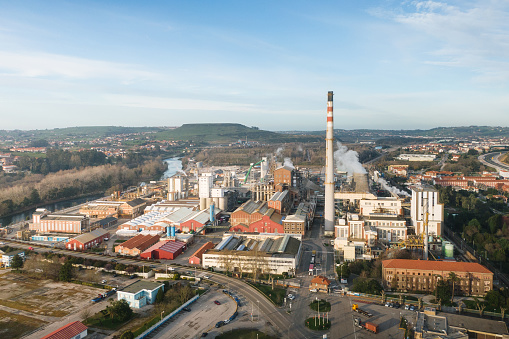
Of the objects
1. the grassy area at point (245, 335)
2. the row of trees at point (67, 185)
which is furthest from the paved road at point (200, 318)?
the row of trees at point (67, 185)

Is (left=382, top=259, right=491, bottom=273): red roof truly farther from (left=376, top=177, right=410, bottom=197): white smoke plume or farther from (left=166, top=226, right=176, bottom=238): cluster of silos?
(left=376, top=177, right=410, bottom=197): white smoke plume

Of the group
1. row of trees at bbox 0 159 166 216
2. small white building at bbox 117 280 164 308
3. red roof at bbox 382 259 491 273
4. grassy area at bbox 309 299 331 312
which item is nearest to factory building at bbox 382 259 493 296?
red roof at bbox 382 259 491 273

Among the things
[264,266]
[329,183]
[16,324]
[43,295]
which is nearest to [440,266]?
[264,266]

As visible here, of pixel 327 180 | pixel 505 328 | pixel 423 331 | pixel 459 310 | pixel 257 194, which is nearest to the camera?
pixel 423 331

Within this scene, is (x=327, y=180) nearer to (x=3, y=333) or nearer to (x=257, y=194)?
(x=257, y=194)

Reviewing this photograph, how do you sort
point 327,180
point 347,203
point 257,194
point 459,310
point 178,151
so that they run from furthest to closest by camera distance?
point 178,151 < point 257,194 < point 347,203 < point 327,180 < point 459,310

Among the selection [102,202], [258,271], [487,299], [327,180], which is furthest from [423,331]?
[102,202]
